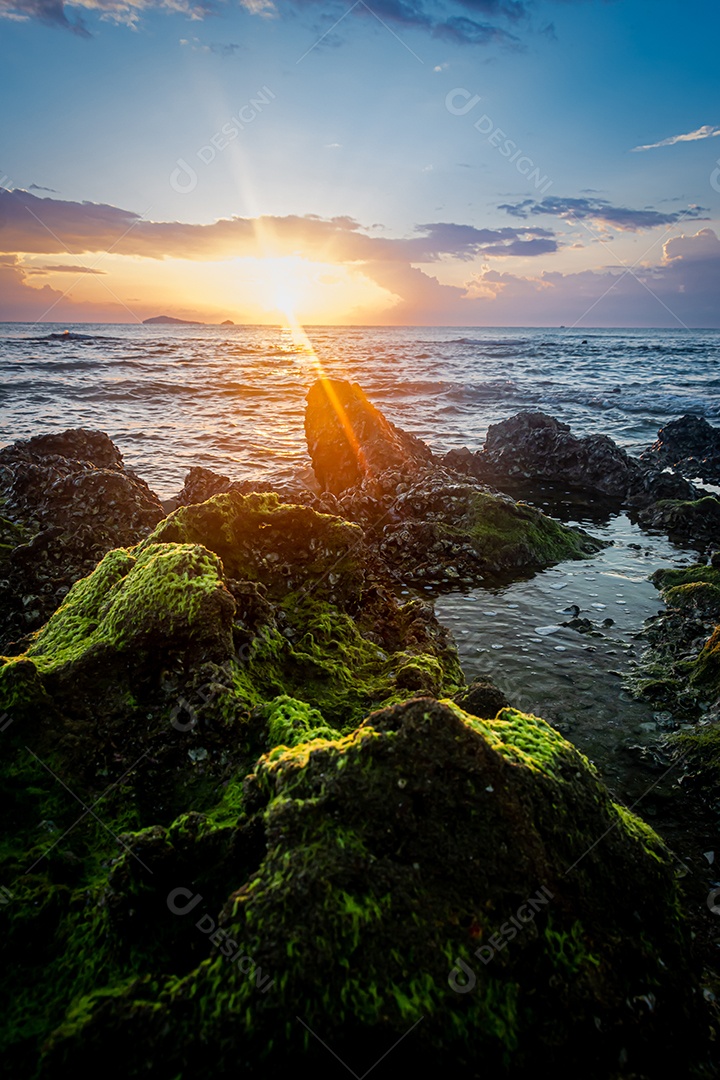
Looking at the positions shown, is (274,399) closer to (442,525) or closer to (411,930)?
(442,525)

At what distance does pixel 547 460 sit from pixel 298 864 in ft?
59.4

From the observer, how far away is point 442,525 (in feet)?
39.1

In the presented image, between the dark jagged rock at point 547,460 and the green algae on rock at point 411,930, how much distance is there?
1531cm

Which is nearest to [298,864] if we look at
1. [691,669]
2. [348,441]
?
[691,669]

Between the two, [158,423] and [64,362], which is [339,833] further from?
[64,362]

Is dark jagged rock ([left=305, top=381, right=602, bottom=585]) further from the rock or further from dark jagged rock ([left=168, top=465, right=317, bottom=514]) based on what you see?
the rock

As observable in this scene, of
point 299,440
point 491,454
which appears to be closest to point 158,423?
point 299,440

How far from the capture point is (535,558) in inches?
446

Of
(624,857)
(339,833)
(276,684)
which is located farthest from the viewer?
(276,684)

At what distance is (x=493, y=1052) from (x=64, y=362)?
6156 cm

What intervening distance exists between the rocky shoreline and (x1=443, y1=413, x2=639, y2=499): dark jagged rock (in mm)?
12837

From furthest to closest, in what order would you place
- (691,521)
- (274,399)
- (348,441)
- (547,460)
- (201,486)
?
(274,399) < (547,460) < (348,441) < (691,521) < (201,486)

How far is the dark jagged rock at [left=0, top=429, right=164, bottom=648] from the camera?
7.71m

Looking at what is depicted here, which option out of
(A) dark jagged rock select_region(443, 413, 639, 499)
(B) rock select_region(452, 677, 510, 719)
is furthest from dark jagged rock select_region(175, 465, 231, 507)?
(A) dark jagged rock select_region(443, 413, 639, 499)
